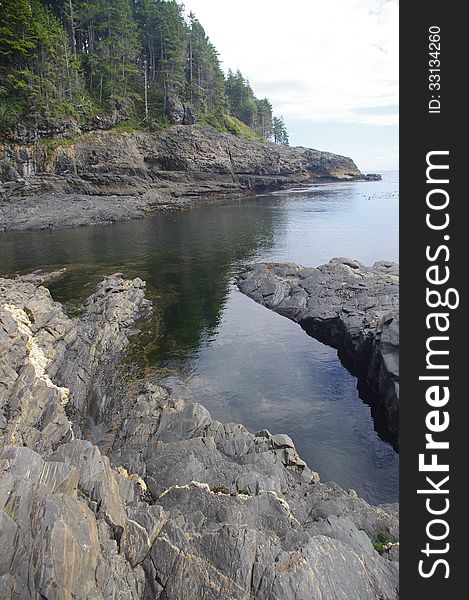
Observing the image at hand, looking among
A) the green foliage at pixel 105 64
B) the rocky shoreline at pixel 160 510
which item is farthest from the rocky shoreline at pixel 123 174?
the rocky shoreline at pixel 160 510

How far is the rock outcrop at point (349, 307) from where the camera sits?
21422 millimetres

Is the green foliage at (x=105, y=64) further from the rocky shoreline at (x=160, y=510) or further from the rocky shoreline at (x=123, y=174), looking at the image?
the rocky shoreline at (x=160, y=510)

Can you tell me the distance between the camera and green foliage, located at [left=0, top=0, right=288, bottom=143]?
244ft

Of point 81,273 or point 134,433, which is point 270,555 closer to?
point 134,433

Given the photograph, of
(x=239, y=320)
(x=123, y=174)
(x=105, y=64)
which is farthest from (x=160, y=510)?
(x=105, y=64)

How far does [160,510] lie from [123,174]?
7838cm

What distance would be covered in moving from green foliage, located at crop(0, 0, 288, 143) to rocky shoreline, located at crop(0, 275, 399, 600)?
71315 mm

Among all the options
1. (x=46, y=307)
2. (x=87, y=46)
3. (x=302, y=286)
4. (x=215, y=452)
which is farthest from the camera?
(x=87, y=46)

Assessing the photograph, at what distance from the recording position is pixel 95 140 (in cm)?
8094

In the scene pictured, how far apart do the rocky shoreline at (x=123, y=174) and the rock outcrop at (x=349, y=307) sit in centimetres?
3887

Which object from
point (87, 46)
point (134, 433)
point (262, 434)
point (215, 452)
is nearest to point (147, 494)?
point (215, 452)

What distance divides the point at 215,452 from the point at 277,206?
75.8 meters

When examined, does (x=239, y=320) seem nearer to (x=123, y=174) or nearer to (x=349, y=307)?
(x=349, y=307)

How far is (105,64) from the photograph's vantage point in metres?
88.7
